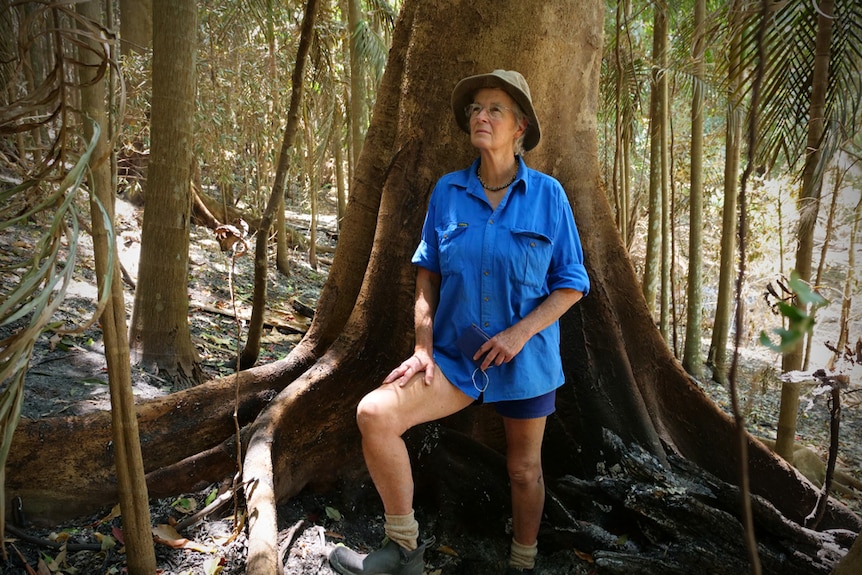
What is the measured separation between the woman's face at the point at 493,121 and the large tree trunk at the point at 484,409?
574 mm

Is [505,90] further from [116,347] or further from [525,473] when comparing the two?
[116,347]

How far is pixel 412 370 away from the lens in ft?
8.10

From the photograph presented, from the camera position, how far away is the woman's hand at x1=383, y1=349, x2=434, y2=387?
2451mm

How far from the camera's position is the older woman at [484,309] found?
2.44 m

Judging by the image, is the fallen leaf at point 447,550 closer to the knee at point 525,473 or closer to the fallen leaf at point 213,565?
the knee at point 525,473

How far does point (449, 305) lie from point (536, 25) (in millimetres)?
1583

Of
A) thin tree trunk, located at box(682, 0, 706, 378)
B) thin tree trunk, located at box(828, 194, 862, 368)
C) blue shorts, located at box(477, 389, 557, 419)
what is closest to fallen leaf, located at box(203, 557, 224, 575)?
blue shorts, located at box(477, 389, 557, 419)

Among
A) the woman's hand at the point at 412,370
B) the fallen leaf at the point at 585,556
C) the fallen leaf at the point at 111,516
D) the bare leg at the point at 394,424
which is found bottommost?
the fallen leaf at the point at 585,556

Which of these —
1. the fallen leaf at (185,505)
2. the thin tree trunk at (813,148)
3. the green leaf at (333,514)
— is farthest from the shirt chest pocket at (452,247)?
the thin tree trunk at (813,148)

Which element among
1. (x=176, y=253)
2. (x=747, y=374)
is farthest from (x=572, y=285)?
(x=747, y=374)

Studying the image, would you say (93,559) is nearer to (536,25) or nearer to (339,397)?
(339,397)

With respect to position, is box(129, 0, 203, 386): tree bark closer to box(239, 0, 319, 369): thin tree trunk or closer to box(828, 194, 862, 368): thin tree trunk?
box(239, 0, 319, 369): thin tree trunk

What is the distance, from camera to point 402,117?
11.0 feet

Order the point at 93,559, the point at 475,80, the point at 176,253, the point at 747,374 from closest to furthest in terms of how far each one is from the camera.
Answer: the point at 93,559 → the point at 475,80 → the point at 176,253 → the point at 747,374
